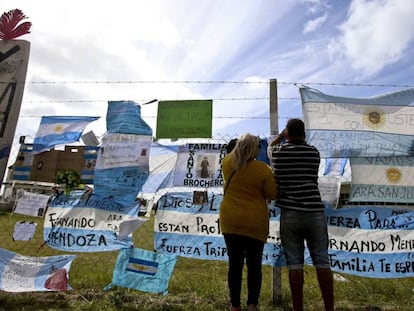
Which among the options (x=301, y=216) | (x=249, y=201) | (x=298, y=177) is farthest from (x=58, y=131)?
(x=301, y=216)

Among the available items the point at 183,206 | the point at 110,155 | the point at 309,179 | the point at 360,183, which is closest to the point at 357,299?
the point at 360,183

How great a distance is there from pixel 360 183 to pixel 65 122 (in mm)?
3476

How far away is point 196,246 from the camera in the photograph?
12.7ft

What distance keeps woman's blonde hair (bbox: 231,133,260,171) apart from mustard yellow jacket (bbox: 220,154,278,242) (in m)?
0.05

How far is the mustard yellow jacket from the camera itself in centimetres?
281

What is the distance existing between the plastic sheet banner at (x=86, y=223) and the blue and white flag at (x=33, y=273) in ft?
0.65

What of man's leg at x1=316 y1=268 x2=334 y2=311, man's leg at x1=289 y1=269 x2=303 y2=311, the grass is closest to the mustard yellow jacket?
man's leg at x1=289 y1=269 x2=303 y2=311

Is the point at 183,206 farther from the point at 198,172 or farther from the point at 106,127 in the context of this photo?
the point at 106,127

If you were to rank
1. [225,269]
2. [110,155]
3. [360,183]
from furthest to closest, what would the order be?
[225,269] < [110,155] < [360,183]

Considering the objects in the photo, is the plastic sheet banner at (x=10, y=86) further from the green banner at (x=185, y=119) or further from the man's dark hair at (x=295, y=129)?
the man's dark hair at (x=295, y=129)

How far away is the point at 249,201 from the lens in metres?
2.87

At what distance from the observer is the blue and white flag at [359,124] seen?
385 centimetres

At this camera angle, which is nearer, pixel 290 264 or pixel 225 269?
pixel 290 264

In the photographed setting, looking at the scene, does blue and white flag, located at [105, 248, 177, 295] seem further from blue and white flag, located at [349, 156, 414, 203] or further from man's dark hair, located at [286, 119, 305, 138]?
blue and white flag, located at [349, 156, 414, 203]
